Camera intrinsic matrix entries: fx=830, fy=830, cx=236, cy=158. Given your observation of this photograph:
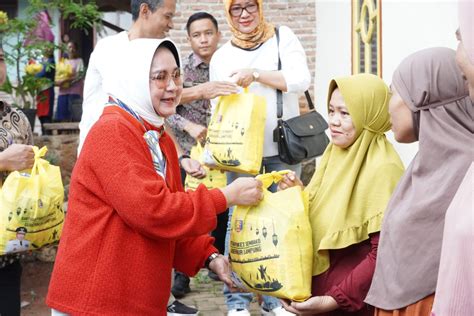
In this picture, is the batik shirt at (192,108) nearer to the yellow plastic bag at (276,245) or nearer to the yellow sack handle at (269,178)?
the yellow sack handle at (269,178)

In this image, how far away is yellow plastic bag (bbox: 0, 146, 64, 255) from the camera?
13.6ft

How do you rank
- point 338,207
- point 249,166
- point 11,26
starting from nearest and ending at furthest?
point 338,207, point 249,166, point 11,26

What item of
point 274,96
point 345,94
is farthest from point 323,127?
point 345,94

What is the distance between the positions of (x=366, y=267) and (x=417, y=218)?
19.4 inches

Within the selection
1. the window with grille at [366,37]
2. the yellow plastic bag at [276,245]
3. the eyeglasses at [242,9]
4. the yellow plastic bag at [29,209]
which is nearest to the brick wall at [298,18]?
the window with grille at [366,37]

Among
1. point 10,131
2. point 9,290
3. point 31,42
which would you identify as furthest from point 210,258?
point 31,42

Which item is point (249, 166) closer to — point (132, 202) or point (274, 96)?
point (274, 96)

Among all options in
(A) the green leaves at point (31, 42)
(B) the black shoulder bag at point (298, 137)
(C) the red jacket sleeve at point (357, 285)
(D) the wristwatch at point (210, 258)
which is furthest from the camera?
(A) the green leaves at point (31, 42)

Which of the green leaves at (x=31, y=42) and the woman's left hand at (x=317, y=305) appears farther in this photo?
the green leaves at (x=31, y=42)

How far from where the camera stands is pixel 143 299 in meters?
3.11

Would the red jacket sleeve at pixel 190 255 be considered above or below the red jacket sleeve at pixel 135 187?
below

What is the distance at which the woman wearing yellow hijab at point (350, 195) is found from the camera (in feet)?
10.5

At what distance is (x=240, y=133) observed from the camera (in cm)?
480

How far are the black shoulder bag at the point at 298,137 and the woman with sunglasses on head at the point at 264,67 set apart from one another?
5 centimetres
